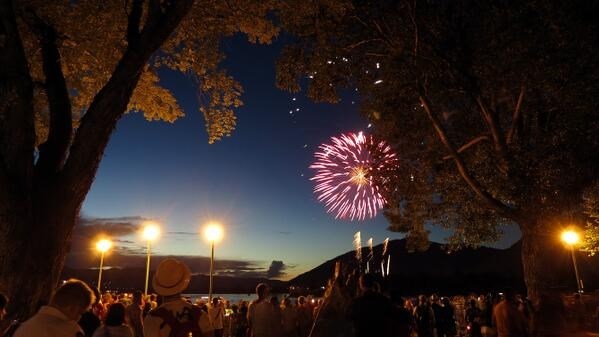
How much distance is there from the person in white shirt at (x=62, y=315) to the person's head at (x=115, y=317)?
1.52 meters

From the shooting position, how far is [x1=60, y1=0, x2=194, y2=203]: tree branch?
23.5 feet

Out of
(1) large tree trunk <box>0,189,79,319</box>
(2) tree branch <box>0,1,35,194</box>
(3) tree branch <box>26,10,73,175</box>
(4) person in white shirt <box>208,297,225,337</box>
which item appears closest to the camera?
(1) large tree trunk <box>0,189,79,319</box>

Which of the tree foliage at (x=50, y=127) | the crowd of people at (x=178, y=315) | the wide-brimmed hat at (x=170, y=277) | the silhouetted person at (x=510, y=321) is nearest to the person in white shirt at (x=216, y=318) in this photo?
the crowd of people at (x=178, y=315)

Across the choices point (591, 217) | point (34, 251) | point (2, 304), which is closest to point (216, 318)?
point (34, 251)

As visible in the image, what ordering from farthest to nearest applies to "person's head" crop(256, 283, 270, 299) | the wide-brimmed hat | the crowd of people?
"person's head" crop(256, 283, 270, 299) → the wide-brimmed hat → the crowd of people

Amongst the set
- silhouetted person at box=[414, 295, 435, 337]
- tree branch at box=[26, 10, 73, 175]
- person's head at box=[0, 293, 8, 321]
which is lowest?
silhouetted person at box=[414, 295, 435, 337]

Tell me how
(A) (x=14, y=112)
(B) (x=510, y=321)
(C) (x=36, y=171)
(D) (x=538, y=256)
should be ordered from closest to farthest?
(A) (x=14, y=112) → (C) (x=36, y=171) → (B) (x=510, y=321) → (D) (x=538, y=256)

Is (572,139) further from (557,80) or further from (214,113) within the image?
(214,113)

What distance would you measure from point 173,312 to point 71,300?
850 millimetres

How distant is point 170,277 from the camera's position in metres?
4.41

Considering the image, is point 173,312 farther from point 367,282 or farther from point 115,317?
point 367,282

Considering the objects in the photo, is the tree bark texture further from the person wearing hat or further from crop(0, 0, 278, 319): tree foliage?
the person wearing hat

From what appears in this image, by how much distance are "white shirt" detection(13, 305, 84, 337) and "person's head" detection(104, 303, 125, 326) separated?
1.65m

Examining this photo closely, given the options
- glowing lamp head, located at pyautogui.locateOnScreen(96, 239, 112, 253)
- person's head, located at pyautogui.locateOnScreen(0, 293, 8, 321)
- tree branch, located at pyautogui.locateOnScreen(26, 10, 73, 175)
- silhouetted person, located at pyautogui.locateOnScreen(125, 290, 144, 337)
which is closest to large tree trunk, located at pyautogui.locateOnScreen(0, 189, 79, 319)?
person's head, located at pyautogui.locateOnScreen(0, 293, 8, 321)
